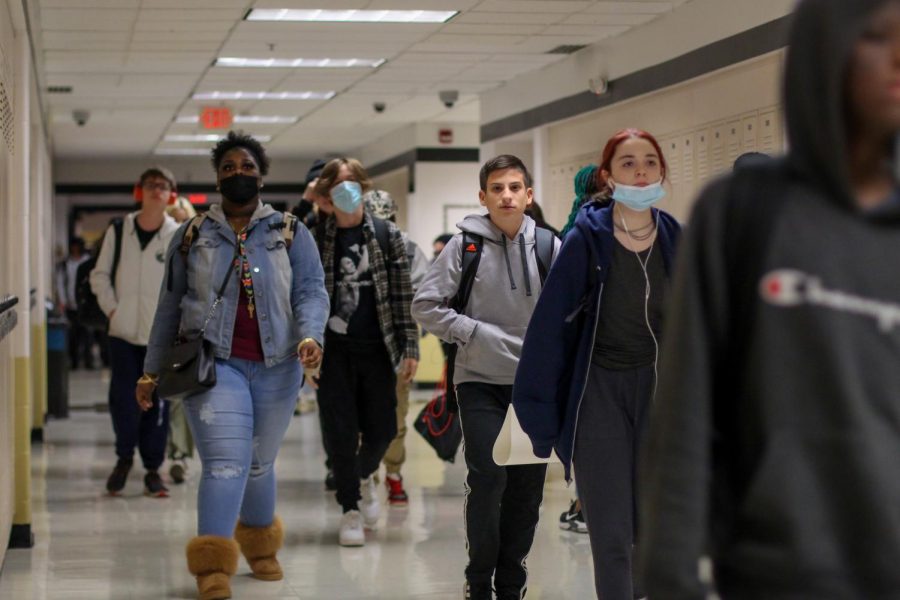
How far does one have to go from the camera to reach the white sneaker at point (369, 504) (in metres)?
6.96

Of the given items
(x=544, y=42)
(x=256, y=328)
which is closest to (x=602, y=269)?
(x=256, y=328)

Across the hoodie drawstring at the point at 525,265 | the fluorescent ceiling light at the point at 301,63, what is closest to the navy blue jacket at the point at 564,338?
Answer: the hoodie drawstring at the point at 525,265

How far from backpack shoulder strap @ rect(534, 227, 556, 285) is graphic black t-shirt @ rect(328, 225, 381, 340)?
1661mm

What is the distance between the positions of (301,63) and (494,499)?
8.25 meters

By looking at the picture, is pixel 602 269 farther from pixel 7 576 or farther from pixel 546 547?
pixel 7 576

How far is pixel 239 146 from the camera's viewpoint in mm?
5609

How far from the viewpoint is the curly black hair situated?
5598 mm

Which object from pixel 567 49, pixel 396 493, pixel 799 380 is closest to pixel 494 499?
pixel 799 380

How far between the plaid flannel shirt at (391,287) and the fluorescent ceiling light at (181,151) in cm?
1553

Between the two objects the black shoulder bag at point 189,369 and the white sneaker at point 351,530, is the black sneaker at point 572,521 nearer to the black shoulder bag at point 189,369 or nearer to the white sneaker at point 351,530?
the white sneaker at point 351,530

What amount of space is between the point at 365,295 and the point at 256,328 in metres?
1.34

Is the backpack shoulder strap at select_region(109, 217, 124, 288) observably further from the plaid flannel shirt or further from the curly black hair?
the curly black hair

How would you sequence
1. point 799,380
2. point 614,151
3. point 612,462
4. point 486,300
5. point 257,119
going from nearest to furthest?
point 799,380
point 612,462
point 614,151
point 486,300
point 257,119

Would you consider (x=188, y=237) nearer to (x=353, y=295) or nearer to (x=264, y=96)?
(x=353, y=295)
